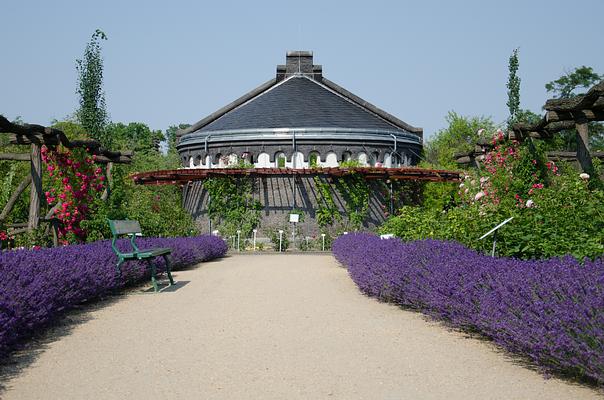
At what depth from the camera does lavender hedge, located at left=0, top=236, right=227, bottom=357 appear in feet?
24.8

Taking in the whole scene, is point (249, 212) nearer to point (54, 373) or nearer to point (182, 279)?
point (182, 279)

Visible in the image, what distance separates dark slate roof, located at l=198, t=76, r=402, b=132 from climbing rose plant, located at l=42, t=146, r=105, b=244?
17911 millimetres

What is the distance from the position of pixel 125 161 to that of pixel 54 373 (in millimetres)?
17187

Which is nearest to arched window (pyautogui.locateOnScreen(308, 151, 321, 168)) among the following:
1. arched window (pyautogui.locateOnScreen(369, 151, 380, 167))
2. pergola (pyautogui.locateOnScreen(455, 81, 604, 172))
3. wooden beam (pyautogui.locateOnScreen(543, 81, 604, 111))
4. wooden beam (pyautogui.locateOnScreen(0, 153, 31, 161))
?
arched window (pyautogui.locateOnScreen(369, 151, 380, 167))

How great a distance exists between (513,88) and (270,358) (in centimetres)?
4643

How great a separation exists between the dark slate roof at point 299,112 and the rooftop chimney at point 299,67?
2.53 meters

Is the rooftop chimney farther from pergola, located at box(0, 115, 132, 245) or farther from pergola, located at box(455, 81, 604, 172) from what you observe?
pergola, located at box(0, 115, 132, 245)

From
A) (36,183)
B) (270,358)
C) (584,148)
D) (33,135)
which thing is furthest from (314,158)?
(270,358)

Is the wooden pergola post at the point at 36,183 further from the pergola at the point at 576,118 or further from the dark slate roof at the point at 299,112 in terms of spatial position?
the dark slate roof at the point at 299,112

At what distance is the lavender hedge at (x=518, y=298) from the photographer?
5957mm

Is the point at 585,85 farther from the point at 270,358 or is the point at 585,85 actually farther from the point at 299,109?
the point at 270,358

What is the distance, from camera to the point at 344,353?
7.59m

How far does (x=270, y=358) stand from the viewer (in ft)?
24.1

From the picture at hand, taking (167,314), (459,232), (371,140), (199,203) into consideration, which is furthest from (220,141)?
(167,314)
